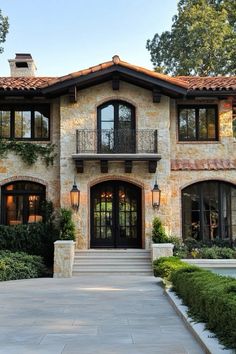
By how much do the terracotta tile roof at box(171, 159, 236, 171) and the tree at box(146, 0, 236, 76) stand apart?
13985 millimetres

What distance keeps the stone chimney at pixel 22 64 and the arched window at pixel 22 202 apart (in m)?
5.69

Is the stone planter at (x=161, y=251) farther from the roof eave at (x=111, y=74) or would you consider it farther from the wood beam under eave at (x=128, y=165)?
the roof eave at (x=111, y=74)

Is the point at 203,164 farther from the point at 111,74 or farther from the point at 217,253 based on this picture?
the point at 111,74

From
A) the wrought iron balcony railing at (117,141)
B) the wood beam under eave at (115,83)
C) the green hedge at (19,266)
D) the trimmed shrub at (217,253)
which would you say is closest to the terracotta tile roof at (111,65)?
the wood beam under eave at (115,83)

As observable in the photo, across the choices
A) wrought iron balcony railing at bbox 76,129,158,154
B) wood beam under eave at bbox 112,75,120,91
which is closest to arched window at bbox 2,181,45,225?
wrought iron balcony railing at bbox 76,129,158,154

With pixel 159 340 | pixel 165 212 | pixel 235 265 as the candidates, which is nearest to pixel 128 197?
pixel 165 212

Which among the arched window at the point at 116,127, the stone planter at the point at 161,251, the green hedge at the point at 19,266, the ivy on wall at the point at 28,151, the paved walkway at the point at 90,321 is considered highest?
the arched window at the point at 116,127

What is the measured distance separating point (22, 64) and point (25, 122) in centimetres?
417

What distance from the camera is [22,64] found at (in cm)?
2256

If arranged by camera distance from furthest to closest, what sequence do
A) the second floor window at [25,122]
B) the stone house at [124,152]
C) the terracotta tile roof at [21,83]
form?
the second floor window at [25,122] < the terracotta tile roof at [21,83] < the stone house at [124,152]

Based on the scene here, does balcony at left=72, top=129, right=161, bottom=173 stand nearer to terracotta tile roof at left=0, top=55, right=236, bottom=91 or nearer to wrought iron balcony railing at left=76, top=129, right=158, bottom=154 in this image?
wrought iron balcony railing at left=76, top=129, right=158, bottom=154

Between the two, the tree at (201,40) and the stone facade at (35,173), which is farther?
the tree at (201,40)

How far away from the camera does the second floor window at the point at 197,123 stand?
64.8 feet

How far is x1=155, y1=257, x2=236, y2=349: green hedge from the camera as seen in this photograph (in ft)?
20.6
